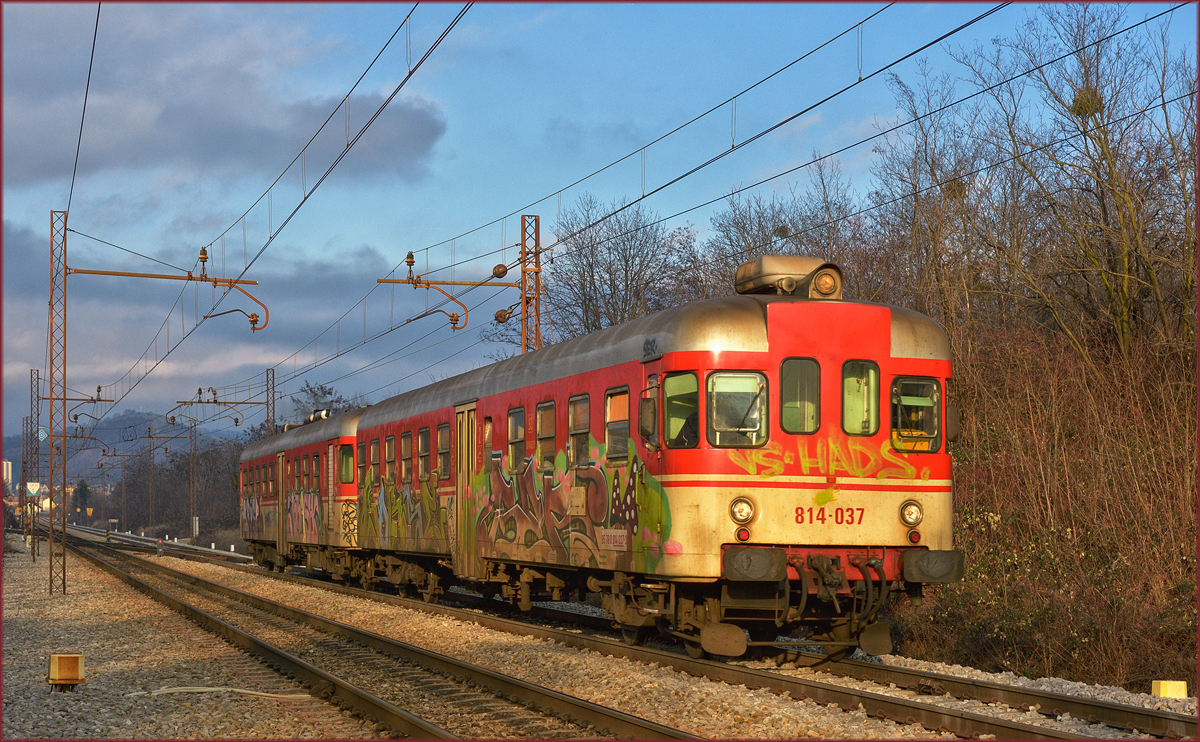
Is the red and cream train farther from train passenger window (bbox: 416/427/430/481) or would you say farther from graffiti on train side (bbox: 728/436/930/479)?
train passenger window (bbox: 416/427/430/481)

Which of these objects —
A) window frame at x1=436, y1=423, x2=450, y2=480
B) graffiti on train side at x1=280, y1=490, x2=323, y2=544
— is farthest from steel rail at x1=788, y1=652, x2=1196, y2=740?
graffiti on train side at x1=280, y1=490, x2=323, y2=544

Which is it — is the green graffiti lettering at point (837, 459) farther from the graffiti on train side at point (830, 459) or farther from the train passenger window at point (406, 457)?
the train passenger window at point (406, 457)

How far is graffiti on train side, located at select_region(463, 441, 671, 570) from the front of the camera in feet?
34.8

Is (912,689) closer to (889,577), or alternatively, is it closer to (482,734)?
(889,577)

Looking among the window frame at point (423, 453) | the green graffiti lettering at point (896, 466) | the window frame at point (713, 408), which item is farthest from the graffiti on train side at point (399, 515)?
the green graffiti lettering at point (896, 466)

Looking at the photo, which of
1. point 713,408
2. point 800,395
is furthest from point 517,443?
point 800,395

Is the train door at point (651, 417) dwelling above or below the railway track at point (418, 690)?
above

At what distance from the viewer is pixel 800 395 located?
1032 centimetres

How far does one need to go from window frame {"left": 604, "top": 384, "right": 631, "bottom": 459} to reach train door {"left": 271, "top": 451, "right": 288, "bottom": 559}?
59.5ft

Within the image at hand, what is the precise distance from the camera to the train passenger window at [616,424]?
11.1 meters

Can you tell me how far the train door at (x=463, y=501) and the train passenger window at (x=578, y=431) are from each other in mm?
3402

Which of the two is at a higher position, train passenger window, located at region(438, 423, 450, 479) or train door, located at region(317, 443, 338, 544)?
train passenger window, located at region(438, 423, 450, 479)

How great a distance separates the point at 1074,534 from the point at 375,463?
12.4 m

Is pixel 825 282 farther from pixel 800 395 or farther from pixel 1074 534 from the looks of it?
pixel 1074 534
